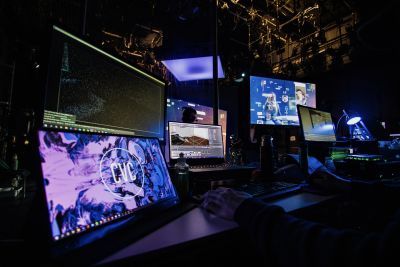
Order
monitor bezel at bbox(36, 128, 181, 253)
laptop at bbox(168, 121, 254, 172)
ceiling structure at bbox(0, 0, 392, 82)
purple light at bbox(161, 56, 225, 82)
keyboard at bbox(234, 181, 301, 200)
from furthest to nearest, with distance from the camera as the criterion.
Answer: purple light at bbox(161, 56, 225, 82)
ceiling structure at bbox(0, 0, 392, 82)
laptop at bbox(168, 121, 254, 172)
keyboard at bbox(234, 181, 301, 200)
monitor bezel at bbox(36, 128, 181, 253)

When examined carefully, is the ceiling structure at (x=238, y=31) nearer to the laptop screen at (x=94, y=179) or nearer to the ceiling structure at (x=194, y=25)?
the ceiling structure at (x=194, y=25)

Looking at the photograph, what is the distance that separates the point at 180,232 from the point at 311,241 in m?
0.29

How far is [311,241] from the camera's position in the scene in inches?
18.1

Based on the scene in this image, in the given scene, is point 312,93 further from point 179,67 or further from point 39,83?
point 39,83

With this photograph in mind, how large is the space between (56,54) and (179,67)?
219cm

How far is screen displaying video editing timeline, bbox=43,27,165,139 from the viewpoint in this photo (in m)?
0.63

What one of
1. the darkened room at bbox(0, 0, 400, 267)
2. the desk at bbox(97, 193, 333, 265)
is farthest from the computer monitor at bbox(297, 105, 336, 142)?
the desk at bbox(97, 193, 333, 265)

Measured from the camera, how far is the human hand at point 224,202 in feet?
2.02

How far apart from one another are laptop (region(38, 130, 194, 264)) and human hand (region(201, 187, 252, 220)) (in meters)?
0.08

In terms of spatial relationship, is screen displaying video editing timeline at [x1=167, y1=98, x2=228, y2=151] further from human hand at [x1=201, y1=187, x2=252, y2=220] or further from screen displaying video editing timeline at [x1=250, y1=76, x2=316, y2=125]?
human hand at [x1=201, y1=187, x2=252, y2=220]

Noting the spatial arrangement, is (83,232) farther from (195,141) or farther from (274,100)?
(274,100)

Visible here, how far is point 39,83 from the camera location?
0.60 meters

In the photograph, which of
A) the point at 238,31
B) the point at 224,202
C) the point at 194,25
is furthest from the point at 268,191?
the point at 238,31

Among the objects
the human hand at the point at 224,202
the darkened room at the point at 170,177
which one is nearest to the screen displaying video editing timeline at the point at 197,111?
the darkened room at the point at 170,177
